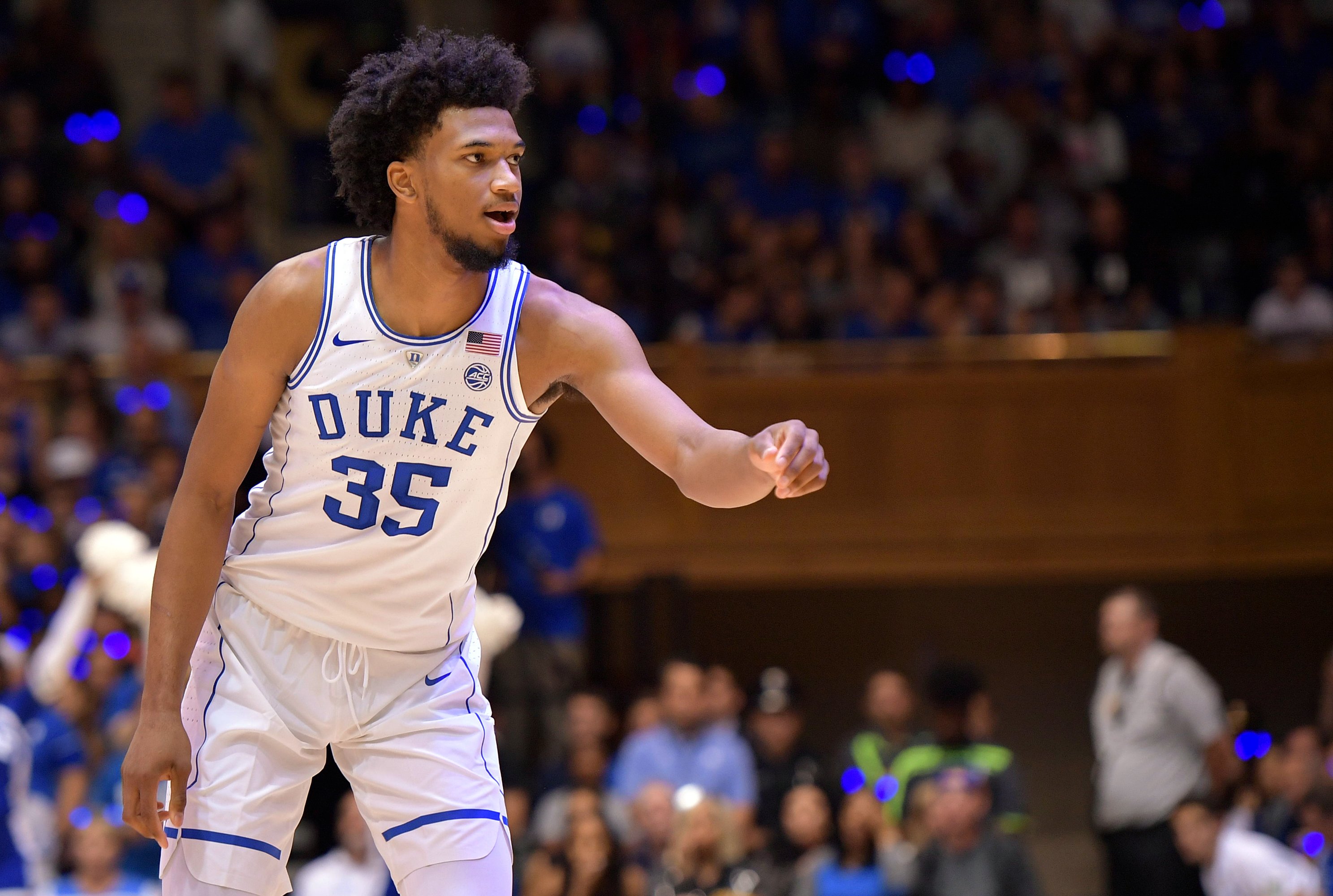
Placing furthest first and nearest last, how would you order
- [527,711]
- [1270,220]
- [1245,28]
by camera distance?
1. [1245,28]
2. [1270,220]
3. [527,711]

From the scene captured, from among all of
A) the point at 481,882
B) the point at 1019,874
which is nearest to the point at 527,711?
the point at 1019,874

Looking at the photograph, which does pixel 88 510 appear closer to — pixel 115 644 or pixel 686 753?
pixel 115 644

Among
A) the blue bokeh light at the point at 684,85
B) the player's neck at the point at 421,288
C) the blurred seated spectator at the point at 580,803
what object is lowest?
the blurred seated spectator at the point at 580,803

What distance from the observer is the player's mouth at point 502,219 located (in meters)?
3.14

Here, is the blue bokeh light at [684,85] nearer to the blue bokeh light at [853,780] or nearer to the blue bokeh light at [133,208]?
the blue bokeh light at [133,208]

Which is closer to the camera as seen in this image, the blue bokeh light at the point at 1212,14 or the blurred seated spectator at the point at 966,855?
the blurred seated spectator at the point at 966,855

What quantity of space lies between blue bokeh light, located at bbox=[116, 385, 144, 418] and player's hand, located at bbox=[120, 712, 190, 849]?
6610mm

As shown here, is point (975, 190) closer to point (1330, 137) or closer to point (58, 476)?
point (1330, 137)

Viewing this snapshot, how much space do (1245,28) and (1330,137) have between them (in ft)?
3.80

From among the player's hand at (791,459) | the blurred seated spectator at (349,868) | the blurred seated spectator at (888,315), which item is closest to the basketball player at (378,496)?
the player's hand at (791,459)

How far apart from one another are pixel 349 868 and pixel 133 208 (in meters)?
5.01

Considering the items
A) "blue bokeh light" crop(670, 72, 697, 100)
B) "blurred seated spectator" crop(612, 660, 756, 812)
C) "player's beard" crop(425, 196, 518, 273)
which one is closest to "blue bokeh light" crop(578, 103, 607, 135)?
"blue bokeh light" crop(670, 72, 697, 100)

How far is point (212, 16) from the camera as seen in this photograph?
12.6 meters

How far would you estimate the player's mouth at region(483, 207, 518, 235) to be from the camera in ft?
10.3
